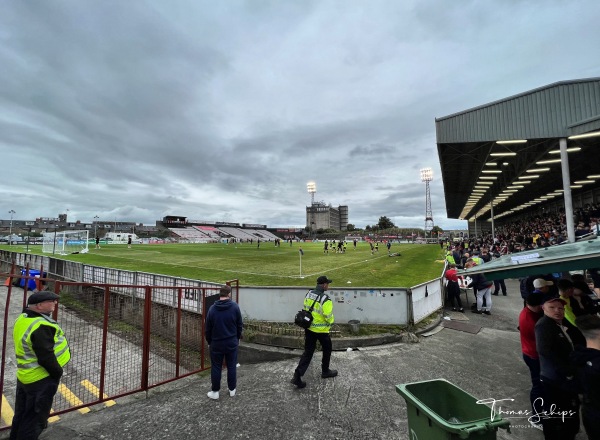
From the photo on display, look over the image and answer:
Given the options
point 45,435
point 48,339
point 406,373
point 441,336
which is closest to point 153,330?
point 45,435

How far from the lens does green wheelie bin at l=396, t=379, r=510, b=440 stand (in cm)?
229

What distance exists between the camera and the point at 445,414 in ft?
10.5

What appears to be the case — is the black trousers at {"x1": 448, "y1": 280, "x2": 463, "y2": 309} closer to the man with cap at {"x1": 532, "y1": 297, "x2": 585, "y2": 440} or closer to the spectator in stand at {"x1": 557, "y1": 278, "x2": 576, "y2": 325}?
the spectator in stand at {"x1": 557, "y1": 278, "x2": 576, "y2": 325}

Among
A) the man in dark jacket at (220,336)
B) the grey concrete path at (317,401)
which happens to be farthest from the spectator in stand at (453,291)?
the man in dark jacket at (220,336)

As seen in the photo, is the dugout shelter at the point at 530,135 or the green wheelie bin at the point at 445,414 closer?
the green wheelie bin at the point at 445,414

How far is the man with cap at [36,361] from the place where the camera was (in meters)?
3.29

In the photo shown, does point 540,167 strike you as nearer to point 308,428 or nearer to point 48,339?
point 308,428

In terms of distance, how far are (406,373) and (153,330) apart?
7321mm

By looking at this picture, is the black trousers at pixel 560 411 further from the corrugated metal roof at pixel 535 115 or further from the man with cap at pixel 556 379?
the corrugated metal roof at pixel 535 115

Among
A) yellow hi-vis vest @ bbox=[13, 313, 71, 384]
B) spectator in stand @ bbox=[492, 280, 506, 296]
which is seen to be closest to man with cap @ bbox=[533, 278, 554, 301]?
A: yellow hi-vis vest @ bbox=[13, 313, 71, 384]

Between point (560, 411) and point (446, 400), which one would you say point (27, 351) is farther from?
point (560, 411)

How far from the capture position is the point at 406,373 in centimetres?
555

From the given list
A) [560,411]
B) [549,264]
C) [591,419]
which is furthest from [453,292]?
[591,419]

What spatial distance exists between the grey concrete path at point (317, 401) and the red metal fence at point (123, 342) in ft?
2.67
